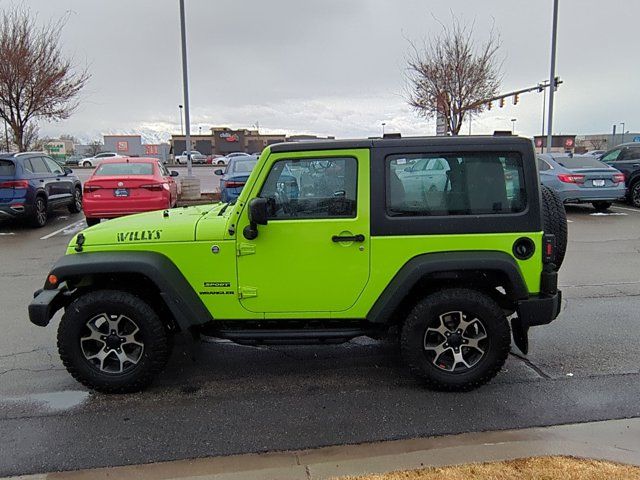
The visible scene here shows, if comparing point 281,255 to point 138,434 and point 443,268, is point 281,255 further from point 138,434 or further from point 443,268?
point 138,434

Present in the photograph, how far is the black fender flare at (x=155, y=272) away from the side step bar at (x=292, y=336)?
0.94 feet

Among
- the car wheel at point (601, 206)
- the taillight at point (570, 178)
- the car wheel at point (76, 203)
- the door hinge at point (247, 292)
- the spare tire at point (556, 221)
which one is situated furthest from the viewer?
the car wheel at point (601, 206)

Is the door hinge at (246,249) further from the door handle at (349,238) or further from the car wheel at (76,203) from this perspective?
the car wheel at (76,203)

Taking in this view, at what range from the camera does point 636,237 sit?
1023cm

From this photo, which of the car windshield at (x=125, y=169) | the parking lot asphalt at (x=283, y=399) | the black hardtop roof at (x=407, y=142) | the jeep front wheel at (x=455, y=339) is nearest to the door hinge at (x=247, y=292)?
the parking lot asphalt at (x=283, y=399)

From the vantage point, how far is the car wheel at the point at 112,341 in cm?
364

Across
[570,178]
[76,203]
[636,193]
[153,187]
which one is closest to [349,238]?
[153,187]

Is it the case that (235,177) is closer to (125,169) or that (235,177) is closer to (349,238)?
(125,169)

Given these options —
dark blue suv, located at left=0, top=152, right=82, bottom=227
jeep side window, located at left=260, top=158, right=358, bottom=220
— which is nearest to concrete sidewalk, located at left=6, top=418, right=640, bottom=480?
jeep side window, located at left=260, top=158, right=358, bottom=220

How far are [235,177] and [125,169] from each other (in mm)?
2404

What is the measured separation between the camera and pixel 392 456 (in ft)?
9.67

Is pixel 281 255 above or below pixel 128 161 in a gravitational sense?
below

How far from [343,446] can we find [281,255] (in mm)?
1336

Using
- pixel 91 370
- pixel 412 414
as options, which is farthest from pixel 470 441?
pixel 91 370
